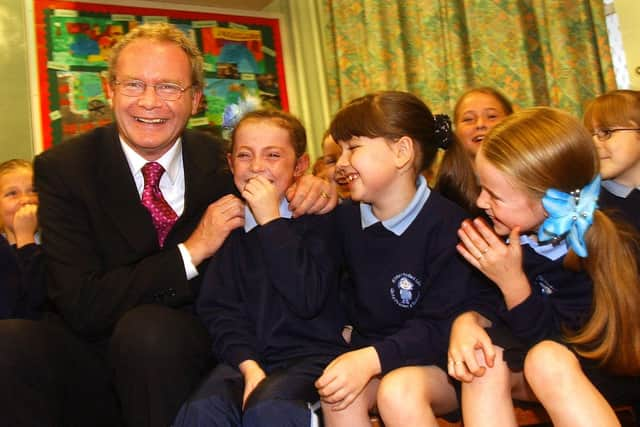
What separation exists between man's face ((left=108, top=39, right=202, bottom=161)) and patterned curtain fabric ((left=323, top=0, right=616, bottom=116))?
1.66m

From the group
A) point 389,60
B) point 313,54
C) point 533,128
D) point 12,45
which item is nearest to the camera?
point 533,128

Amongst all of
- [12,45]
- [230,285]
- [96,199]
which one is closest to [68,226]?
[96,199]

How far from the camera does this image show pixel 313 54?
3783 millimetres

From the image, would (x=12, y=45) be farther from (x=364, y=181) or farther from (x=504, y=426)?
(x=504, y=426)

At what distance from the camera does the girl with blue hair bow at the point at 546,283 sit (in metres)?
1.37

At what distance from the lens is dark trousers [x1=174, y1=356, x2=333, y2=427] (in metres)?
1.41

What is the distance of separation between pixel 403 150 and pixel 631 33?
167 cm

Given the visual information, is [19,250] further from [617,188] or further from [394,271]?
[617,188]

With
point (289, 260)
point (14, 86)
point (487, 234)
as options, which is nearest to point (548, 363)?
point (487, 234)

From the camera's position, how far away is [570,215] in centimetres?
142

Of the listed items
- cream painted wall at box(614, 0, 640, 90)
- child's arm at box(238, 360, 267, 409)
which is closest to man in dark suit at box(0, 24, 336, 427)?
child's arm at box(238, 360, 267, 409)

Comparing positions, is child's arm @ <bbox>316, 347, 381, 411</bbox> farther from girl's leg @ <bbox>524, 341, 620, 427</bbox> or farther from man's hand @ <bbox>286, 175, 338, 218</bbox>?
man's hand @ <bbox>286, 175, 338, 218</bbox>

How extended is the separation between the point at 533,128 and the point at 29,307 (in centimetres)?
142

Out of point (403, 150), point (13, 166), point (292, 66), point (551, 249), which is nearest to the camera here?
point (551, 249)
